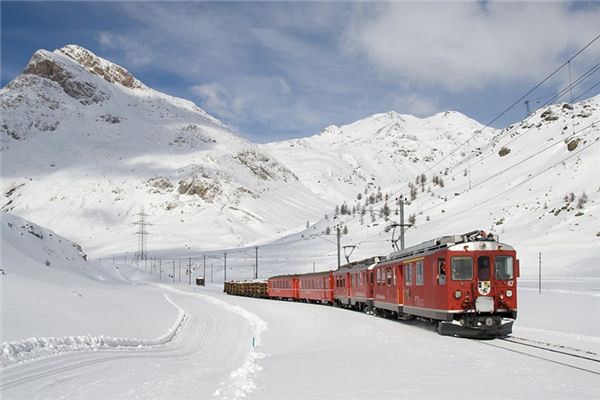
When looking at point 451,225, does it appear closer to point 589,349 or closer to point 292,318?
point 292,318

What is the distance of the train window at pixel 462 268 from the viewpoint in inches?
881

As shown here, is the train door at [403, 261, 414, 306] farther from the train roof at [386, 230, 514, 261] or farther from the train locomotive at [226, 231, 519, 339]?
the train roof at [386, 230, 514, 261]

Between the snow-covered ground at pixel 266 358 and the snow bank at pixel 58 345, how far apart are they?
4 cm

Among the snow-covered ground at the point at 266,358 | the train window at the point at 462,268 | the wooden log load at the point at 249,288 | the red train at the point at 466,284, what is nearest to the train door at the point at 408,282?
the red train at the point at 466,284

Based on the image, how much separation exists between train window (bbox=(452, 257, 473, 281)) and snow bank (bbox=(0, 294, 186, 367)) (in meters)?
11.4

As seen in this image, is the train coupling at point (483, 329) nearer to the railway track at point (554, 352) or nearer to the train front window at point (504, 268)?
the railway track at point (554, 352)

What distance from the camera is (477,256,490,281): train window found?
22.5m

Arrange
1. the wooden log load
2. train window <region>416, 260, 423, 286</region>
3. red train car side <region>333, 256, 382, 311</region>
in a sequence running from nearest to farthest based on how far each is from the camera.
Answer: train window <region>416, 260, 423, 286</region> → red train car side <region>333, 256, 382, 311</region> → the wooden log load

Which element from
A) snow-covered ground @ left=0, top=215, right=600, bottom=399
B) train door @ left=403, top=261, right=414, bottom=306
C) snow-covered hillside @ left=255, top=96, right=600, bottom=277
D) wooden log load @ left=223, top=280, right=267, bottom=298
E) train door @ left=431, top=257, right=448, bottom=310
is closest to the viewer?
snow-covered ground @ left=0, top=215, right=600, bottom=399

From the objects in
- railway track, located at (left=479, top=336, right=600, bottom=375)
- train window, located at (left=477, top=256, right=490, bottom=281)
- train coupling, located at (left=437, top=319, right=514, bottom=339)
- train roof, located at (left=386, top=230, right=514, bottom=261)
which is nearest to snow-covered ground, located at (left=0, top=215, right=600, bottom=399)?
railway track, located at (left=479, top=336, right=600, bottom=375)

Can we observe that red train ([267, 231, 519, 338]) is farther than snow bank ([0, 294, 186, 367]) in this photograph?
Yes

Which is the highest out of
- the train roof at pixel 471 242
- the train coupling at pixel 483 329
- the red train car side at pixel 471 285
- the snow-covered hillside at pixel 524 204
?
the snow-covered hillside at pixel 524 204

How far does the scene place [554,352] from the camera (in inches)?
687

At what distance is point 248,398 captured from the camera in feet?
37.0
